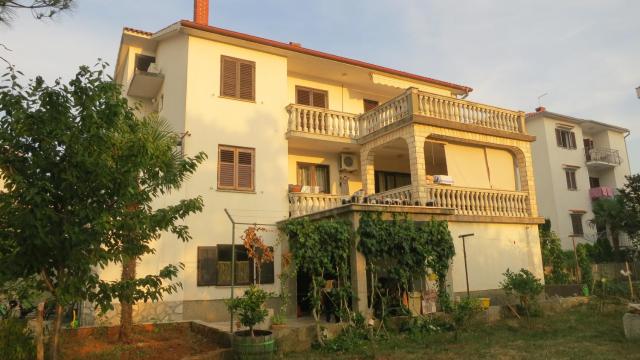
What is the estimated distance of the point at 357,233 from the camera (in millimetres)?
12898

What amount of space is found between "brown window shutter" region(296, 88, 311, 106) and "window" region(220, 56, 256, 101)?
259cm

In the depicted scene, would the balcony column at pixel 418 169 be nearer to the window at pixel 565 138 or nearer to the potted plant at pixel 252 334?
the potted plant at pixel 252 334

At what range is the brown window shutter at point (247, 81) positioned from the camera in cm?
1725

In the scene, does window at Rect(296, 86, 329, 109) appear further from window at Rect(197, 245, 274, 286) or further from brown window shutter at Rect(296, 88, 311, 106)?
window at Rect(197, 245, 274, 286)

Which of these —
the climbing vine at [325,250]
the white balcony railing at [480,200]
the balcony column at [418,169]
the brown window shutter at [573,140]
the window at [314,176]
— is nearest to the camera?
the climbing vine at [325,250]

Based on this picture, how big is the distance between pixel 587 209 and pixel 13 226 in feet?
124

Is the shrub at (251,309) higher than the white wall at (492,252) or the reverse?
the reverse

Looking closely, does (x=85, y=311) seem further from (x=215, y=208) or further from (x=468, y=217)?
(x=468, y=217)

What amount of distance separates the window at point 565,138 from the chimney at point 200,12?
28.1 metres

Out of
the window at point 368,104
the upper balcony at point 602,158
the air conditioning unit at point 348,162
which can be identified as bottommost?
the air conditioning unit at point 348,162

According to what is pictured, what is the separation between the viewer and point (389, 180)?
21719 mm

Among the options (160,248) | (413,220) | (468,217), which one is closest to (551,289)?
(468,217)

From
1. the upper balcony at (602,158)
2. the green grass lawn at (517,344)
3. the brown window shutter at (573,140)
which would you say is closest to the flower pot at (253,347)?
the green grass lawn at (517,344)

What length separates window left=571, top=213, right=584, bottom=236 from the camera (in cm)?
3409
